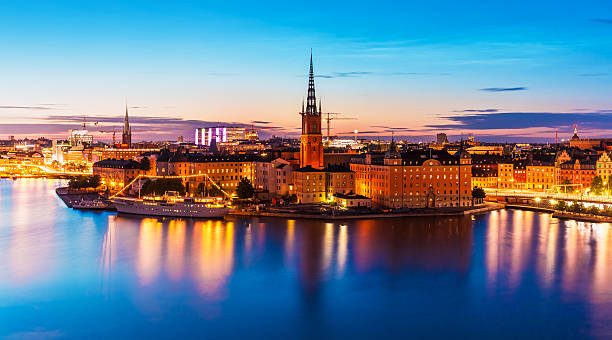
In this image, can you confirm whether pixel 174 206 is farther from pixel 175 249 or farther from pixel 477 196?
pixel 477 196

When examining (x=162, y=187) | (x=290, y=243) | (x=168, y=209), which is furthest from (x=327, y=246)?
(x=162, y=187)

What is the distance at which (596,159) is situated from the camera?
29.1 metres

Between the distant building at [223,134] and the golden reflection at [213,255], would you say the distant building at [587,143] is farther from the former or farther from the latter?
the distant building at [223,134]

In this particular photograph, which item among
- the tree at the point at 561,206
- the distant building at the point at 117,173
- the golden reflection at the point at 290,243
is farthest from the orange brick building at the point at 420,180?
the distant building at the point at 117,173

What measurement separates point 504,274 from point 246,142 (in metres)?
57.1

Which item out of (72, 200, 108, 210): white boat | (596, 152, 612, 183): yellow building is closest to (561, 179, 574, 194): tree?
(596, 152, 612, 183): yellow building

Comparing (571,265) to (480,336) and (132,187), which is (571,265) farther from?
(132,187)

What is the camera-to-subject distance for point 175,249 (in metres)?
15.8

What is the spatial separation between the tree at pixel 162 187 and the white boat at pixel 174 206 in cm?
117

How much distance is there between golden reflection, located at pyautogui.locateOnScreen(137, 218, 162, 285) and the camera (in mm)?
13336

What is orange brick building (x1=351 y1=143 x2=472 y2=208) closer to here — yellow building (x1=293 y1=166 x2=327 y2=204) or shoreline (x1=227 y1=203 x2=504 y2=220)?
shoreline (x1=227 y1=203 x2=504 y2=220)

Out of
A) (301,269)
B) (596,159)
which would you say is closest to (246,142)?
(596,159)

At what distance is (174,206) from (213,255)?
301 inches

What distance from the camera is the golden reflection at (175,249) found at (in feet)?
44.6
